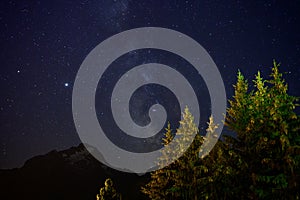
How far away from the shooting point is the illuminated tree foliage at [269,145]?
14711 mm

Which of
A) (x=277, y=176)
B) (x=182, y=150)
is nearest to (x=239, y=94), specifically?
(x=277, y=176)

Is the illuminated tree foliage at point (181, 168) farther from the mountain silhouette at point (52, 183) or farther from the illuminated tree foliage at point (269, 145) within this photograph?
the mountain silhouette at point (52, 183)

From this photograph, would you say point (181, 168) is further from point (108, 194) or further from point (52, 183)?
point (52, 183)

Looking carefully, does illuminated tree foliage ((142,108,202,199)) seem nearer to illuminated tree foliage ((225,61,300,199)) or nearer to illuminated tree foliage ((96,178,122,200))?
illuminated tree foliage ((96,178,122,200))

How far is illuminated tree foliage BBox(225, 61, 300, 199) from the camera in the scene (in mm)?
14711

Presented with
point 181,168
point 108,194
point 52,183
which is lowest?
point 108,194

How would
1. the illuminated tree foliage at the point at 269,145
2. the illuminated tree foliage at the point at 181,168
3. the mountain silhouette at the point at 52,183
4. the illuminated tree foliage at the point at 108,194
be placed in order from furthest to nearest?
the mountain silhouette at the point at 52,183, the illuminated tree foliage at the point at 108,194, the illuminated tree foliage at the point at 181,168, the illuminated tree foliage at the point at 269,145

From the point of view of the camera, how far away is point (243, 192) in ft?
53.8

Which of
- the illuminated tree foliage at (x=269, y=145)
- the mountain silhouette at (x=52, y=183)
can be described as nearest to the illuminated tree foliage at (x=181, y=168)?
the illuminated tree foliage at (x=269, y=145)

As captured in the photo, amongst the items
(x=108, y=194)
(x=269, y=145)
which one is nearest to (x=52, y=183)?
(x=108, y=194)

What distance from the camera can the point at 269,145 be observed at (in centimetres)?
1583

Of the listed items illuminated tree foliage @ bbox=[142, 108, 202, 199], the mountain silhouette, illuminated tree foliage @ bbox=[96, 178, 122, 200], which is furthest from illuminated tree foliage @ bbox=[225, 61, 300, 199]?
the mountain silhouette

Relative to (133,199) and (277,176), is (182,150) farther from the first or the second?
(133,199)

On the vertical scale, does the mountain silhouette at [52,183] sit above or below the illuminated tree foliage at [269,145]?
above
